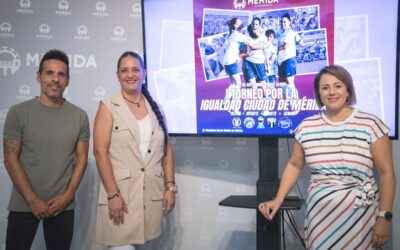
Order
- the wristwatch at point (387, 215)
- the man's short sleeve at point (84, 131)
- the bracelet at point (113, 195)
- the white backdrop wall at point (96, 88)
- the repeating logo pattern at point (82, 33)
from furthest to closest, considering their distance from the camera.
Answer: the repeating logo pattern at point (82, 33) → the white backdrop wall at point (96, 88) → the man's short sleeve at point (84, 131) → the bracelet at point (113, 195) → the wristwatch at point (387, 215)

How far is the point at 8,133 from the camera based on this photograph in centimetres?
215

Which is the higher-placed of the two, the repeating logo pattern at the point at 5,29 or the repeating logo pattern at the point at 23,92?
the repeating logo pattern at the point at 5,29

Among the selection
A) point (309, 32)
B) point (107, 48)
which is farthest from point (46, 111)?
point (309, 32)

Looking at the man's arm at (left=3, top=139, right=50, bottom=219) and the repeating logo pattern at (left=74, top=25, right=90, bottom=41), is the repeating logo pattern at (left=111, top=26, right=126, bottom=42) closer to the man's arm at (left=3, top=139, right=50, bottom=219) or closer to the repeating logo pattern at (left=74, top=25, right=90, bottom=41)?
the repeating logo pattern at (left=74, top=25, right=90, bottom=41)

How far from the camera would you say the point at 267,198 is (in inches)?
93.6

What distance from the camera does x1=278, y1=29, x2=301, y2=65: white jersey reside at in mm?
2351

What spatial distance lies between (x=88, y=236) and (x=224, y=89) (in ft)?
5.68

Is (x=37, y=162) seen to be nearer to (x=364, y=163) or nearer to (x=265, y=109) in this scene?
(x=265, y=109)

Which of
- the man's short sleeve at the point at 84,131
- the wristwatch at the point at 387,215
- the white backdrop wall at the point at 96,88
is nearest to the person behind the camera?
the wristwatch at the point at 387,215

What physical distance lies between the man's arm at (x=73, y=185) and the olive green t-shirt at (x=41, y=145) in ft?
0.11

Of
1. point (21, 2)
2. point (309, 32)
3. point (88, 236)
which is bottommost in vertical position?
point (88, 236)

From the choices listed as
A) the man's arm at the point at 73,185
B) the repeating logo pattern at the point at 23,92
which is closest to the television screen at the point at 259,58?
the man's arm at the point at 73,185

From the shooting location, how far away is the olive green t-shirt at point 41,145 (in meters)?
2.16

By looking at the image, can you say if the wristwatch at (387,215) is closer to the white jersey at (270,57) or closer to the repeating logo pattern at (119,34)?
the white jersey at (270,57)
